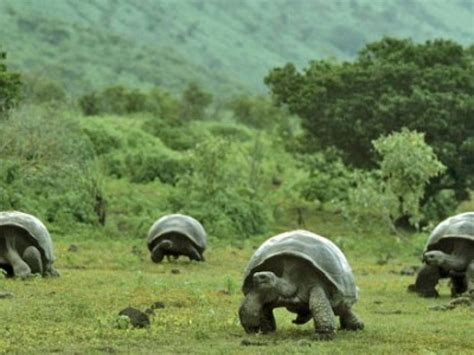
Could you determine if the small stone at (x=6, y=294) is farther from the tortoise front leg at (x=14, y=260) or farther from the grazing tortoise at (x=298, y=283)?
the grazing tortoise at (x=298, y=283)

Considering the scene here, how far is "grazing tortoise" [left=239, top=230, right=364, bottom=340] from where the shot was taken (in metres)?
9.59

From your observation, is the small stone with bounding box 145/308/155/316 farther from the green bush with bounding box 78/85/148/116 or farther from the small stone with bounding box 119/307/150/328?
the green bush with bounding box 78/85/148/116

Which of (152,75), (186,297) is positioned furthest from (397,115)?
(152,75)

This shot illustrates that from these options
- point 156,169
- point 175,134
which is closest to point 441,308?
point 156,169

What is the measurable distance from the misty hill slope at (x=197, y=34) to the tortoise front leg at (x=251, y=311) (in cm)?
5744

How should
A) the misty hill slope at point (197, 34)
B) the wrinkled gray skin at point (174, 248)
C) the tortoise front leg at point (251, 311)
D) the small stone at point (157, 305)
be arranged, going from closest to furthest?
the tortoise front leg at point (251, 311)
the small stone at point (157, 305)
the wrinkled gray skin at point (174, 248)
the misty hill slope at point (197, 34)

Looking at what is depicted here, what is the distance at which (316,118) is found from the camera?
3259 cm

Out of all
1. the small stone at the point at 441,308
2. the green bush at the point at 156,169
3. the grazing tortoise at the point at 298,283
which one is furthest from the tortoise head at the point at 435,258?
the green bush at the point at 156,169

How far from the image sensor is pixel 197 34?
12812 centimetres

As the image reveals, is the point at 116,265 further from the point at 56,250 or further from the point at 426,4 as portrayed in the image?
the point at 426,4

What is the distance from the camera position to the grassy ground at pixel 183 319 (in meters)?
9.26

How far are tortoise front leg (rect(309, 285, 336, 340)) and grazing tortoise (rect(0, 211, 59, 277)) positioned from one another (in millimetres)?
6403

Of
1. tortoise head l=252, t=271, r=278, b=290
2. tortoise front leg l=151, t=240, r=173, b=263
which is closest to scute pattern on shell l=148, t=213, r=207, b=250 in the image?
tortoise front leg l=151, t=240, r=173, b=263

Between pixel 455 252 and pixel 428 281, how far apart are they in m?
0.93
